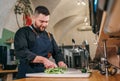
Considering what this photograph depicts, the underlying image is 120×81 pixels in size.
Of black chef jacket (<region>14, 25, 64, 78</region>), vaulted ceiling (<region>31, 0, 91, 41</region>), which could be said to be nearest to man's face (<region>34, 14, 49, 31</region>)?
black chef jacket (<region>14, 25, 64, 78</region>)

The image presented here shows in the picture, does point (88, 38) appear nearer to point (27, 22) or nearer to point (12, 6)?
point (27, 22)

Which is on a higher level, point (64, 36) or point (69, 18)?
point (69, 18)

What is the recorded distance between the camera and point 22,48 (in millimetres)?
1859

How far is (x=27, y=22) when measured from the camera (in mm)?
5262

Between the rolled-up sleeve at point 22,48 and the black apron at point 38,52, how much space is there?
0.22ft

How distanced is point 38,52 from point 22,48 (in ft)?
0.62

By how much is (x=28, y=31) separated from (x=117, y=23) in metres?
1.24

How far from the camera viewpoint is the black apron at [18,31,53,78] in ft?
6.08

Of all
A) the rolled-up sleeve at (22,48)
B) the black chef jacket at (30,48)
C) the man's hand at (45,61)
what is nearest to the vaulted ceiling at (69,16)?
the black chef jacket at (30,48)

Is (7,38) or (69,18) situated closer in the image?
(7,38)

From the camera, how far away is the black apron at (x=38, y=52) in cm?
185

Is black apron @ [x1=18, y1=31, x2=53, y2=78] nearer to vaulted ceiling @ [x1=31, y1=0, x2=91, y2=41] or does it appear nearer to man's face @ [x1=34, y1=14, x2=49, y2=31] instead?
man's face @ [x1=34, y1=14, x2=49, y2=31]

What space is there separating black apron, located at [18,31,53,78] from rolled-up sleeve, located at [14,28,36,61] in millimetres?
66

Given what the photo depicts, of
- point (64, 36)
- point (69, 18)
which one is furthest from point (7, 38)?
point (64, 36)
